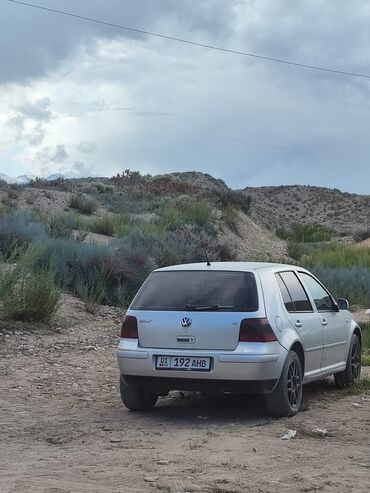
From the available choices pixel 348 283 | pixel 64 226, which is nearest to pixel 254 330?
pixel 348 283

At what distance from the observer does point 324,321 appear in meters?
9.66

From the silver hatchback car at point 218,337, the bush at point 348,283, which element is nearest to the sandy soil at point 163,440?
the silver hatchback car at point 218,337

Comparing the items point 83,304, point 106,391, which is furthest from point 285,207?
point 106,391

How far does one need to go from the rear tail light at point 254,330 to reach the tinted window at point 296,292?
961 mm

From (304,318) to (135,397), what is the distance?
195 centimetres

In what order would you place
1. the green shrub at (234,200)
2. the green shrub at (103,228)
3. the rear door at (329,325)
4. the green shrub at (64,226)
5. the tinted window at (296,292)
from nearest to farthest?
the tinted window at (296,292), the rear door at (329,325), the green shrub at (64,226), the green shrub at (103,228), the green shrub at (234,200)

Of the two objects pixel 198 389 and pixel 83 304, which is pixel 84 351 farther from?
pixel 198 389

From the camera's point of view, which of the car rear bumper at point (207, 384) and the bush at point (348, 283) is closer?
the car rear bumper at point (207, 384)

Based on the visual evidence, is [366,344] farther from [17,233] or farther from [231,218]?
[231,218]

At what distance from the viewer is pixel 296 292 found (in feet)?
30.6

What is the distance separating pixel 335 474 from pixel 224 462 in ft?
2.86

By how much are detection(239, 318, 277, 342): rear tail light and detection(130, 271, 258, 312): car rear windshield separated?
5.6 inches

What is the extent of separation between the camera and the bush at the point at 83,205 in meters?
36.4

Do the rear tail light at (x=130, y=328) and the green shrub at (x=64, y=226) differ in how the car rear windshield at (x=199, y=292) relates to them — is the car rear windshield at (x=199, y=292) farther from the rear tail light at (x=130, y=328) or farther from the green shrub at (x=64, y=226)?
the green shrub at (x=64, y=226)
